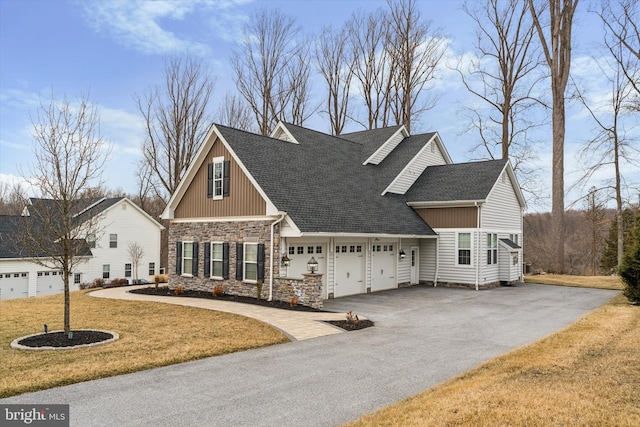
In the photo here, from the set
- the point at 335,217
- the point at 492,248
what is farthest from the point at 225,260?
the point at 492,248

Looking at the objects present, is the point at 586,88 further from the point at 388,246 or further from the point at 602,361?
the point at 602,361

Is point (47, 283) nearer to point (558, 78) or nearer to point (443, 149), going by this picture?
point (443, 149)

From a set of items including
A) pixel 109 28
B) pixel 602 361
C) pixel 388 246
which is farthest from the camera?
pixel 388 246

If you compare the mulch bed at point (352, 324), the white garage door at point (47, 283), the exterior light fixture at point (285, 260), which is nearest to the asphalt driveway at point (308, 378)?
the mulch bed at point (352, 324)

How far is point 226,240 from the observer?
17.6 m

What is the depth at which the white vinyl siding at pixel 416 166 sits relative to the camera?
23.0m

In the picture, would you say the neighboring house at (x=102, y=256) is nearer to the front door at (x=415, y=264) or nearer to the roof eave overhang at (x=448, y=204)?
the front door at (x=415, y=264)

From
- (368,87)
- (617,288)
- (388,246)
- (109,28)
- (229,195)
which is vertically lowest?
(617,288)

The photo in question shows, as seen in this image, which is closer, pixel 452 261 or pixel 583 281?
pixel 452 261

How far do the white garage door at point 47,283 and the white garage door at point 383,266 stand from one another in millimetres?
22647

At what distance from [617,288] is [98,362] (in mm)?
23116

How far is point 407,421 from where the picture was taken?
17.6ft

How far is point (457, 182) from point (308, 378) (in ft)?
56.9

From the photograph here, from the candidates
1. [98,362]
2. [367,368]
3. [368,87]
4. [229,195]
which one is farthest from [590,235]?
[98,362]
